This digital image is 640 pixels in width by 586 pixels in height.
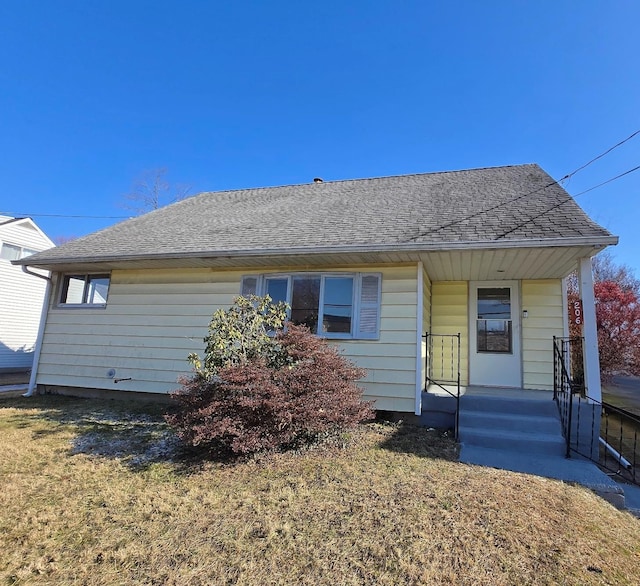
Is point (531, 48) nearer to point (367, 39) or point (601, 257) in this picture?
point (367, 39)

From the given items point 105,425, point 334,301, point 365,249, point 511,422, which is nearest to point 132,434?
point 105,425

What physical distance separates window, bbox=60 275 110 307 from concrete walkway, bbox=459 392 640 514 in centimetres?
782

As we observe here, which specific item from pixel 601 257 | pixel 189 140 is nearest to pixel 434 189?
pixel 189 140

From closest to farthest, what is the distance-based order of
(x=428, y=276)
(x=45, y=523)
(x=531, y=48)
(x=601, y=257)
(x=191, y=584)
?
(x=191, y=584)
(x=45, y=523)
(x=428, y=276)
(x=531, y=48)
(x=601, y=257)

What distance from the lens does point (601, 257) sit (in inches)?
819

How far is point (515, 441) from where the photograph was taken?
478 centimetres

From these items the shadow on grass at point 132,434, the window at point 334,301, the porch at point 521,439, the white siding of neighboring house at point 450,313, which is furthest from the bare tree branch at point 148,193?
the porch at point 521,439

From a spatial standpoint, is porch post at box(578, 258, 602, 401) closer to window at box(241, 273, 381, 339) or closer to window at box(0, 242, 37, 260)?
window at box(241, 273, 381, 339)

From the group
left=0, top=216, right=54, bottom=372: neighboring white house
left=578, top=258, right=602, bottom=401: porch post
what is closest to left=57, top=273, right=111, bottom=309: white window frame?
left=0, top=216, right=54, bottom=372: neighboring white house

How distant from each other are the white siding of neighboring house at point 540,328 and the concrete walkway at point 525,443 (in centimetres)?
83

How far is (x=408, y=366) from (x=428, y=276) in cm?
206

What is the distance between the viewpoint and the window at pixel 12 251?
14.3 metres

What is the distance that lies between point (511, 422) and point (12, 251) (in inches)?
726

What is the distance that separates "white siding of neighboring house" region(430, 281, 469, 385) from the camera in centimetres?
730
